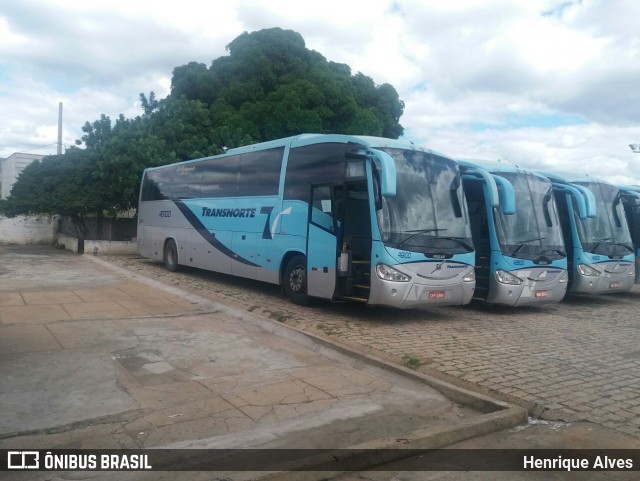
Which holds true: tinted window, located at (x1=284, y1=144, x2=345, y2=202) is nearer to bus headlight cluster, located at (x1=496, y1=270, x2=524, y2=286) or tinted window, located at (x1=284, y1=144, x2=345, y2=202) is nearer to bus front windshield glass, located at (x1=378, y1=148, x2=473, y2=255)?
bus front windshield glass, located at (x1=378, y1=148, x2=473, y2=255)

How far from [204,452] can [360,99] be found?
2406cm

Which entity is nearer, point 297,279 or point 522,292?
point 522,292

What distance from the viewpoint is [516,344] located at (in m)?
8.84

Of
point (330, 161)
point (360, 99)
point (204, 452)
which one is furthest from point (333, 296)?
point (360, 99)

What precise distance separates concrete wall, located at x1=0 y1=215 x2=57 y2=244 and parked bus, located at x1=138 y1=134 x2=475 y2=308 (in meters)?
19.0

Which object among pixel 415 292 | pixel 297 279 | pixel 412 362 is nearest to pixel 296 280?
pixel 297 279

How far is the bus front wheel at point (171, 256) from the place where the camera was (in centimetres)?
1777

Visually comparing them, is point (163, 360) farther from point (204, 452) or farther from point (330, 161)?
point (330, 161)

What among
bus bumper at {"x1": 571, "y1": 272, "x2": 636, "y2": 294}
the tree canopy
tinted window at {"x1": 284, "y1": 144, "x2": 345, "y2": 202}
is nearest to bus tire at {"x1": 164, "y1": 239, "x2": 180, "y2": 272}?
the tree canopy

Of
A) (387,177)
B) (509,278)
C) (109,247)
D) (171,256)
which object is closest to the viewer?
(387,177)

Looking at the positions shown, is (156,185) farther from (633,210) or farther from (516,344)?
(633,210)

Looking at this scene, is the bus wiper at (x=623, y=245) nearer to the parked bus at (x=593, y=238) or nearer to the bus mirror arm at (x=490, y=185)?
the parked bus at (x=593, y=238)

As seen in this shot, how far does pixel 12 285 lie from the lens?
43.9ft

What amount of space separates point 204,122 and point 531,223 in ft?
49.7
